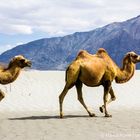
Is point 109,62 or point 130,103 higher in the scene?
point 109,62

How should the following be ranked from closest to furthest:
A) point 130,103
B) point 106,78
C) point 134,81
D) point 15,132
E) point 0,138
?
point 0,138 → point 15,132 → point 106,78 → point 130,103 → point 134,81

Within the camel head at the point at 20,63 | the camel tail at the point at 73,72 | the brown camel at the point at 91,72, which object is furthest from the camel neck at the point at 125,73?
the camel head at the point at 20,63

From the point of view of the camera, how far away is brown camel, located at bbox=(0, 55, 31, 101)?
1177 centimetres

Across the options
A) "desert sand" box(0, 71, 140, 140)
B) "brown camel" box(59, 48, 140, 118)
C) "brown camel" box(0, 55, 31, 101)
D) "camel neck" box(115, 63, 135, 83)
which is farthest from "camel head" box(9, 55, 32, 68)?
"camel neck" box(115, 63, 135, 83)

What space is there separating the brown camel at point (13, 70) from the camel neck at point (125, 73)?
8.53 ft

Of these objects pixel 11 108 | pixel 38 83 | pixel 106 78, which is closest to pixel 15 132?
pixel 106 78

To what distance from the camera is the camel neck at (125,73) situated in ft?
42.0

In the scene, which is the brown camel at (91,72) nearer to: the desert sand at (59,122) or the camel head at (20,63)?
the desert sand at (59,122)

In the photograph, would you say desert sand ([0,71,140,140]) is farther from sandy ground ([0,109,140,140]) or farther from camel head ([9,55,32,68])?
camel head ([9,55,32,68])

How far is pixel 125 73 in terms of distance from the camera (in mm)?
12914

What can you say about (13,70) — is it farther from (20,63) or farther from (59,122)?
(59,122)

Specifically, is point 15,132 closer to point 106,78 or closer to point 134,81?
point 106,78

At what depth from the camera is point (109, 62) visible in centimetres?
1234

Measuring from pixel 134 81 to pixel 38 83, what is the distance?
21.9 feet
